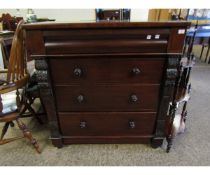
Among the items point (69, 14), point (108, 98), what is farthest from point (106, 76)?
point (69, 14)

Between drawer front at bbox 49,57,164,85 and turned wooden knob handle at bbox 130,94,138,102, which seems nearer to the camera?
drawer front at bbox 49,57,164,85

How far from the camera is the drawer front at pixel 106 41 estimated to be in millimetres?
1084

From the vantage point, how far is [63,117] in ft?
4.61

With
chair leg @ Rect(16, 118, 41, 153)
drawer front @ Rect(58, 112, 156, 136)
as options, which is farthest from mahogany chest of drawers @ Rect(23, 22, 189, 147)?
chair leg @ Rect(16, 118, 41, 153)

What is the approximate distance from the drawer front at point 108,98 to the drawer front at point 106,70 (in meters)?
0.06

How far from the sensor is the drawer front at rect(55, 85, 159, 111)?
50.9 inches

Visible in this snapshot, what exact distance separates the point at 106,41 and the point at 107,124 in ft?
2.14

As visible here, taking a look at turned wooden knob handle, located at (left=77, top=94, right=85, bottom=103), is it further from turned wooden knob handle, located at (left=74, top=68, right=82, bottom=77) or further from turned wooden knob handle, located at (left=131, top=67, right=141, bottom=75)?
turned wooden knob handle, located at (left=131, top=67, right=141, bottom=75)

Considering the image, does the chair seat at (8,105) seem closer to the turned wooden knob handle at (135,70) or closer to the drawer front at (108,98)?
the drawer front at (108,98)

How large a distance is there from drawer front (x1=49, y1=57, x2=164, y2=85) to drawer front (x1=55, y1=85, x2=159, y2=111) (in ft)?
0.18

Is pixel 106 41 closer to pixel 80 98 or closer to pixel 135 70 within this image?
pixel 135 70

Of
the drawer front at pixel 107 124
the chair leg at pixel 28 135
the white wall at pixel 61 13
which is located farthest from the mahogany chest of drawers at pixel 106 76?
the white wall at pixel 61 13

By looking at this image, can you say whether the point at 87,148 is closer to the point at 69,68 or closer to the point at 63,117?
the point at 63,117

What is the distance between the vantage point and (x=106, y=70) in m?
1.22
